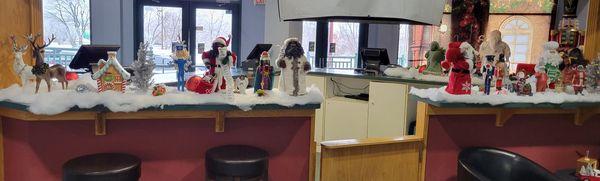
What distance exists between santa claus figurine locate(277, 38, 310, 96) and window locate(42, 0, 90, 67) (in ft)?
17.8

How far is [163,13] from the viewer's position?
7590 millimetres

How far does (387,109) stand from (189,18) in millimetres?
4226

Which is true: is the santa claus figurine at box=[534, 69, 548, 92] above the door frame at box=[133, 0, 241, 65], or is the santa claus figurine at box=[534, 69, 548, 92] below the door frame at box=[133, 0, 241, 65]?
below

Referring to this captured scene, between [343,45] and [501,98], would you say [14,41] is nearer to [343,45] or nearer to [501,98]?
[501,98]

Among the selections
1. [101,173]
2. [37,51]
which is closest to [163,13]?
[37,51]

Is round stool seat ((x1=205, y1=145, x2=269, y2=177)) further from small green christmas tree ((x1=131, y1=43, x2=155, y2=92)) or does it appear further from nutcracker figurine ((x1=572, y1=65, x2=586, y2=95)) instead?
nutcracker figurine ((x1=572, y1=65, x2=586, y2=95))

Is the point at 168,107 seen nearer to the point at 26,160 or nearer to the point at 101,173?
the point at 101,173

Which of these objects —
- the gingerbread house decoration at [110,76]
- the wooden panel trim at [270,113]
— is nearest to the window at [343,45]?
the wooden panel trim at [270,113]

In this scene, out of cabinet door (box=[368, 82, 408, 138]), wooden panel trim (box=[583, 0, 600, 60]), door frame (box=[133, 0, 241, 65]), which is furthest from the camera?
door frame (box=[133, 0, 241, 65])

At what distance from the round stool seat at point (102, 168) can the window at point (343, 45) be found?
239 inches

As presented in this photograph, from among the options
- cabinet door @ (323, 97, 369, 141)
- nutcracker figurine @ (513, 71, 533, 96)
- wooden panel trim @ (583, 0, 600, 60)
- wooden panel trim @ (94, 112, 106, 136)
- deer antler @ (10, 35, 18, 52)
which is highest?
wooden panel trim @ (583, 0, 600, 60)

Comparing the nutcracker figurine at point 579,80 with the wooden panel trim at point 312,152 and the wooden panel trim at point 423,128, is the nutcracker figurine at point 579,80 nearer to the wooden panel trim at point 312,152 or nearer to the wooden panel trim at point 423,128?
the wooden panel trim at point 423,128

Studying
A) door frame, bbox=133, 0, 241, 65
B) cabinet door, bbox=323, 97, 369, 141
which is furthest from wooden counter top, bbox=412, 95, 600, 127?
door frame, bbox=133, 0, 241, 65

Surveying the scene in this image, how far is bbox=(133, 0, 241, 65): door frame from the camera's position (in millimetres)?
7404
